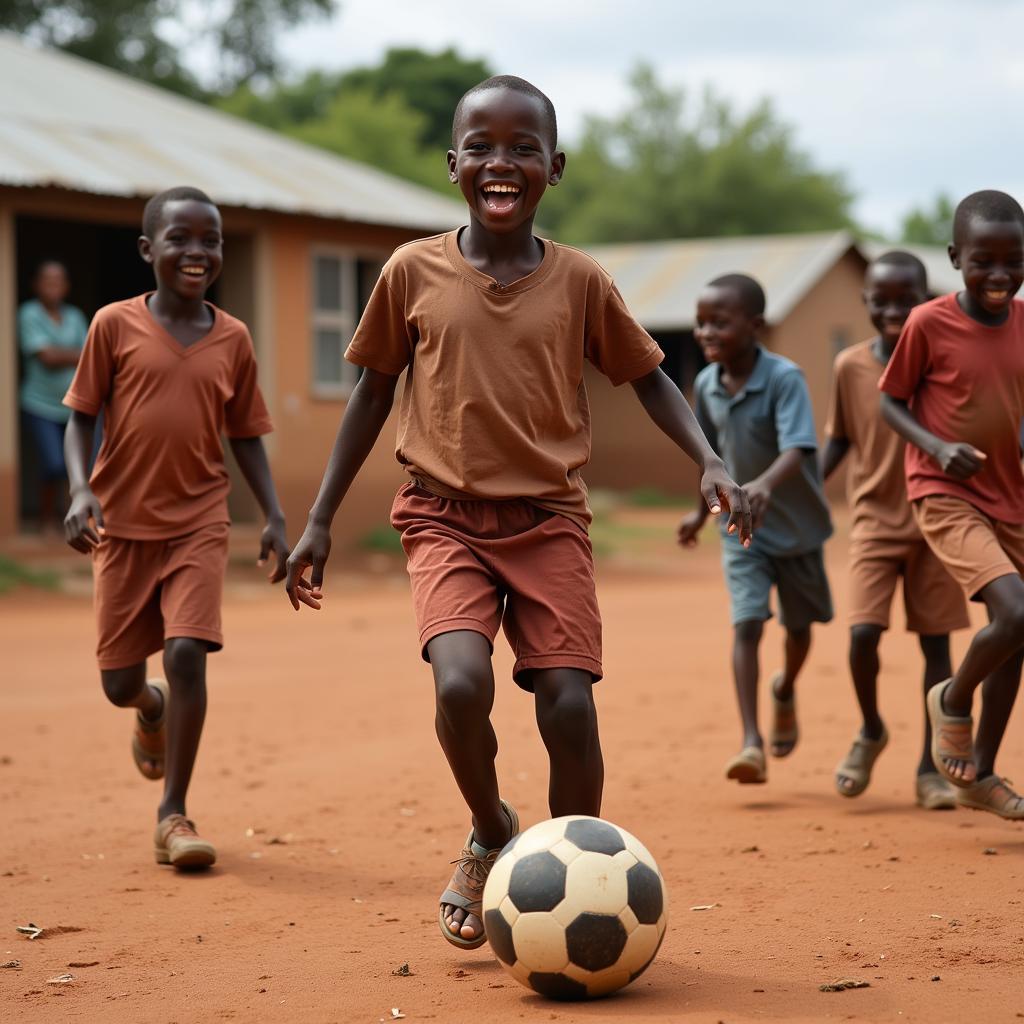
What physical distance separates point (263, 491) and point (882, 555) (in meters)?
2.31

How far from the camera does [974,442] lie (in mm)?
5359

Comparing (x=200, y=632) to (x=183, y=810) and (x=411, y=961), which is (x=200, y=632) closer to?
(x=183, y=810)

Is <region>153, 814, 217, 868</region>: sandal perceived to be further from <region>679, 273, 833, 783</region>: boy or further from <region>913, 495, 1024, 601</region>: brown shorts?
<region>913, 495, 1024, 601</region>: brown shorts

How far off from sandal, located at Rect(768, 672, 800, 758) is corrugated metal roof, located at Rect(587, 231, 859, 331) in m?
20.5

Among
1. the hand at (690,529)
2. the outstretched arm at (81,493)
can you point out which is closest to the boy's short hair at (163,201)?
the outstretched arm at (81,493)

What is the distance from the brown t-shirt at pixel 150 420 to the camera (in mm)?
5539

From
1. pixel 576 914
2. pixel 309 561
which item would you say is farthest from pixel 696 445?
pixel 576 914

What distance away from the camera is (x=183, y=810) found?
17.7 feet

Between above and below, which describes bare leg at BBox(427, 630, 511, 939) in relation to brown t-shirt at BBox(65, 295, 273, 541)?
below

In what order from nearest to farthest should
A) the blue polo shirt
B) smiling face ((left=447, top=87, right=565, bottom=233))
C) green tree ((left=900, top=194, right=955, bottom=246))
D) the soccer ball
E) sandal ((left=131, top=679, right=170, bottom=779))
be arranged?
the soccer ball
smiling face ((left=447, top=87, right=565, bottom=233))
sandal ((left=131, top=679, right=170, bottom=779))
the blue polo shirt
green tree ((left=900, top=194, right=955, bottom=246))

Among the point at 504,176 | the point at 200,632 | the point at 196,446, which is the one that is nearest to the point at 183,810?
the point at 200,632

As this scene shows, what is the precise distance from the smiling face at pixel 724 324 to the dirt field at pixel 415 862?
1738 mm

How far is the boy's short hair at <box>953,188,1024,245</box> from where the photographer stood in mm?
5242

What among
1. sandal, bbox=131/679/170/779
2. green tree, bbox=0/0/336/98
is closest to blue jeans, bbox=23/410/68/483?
sandal, bbox=131/679/170/779
